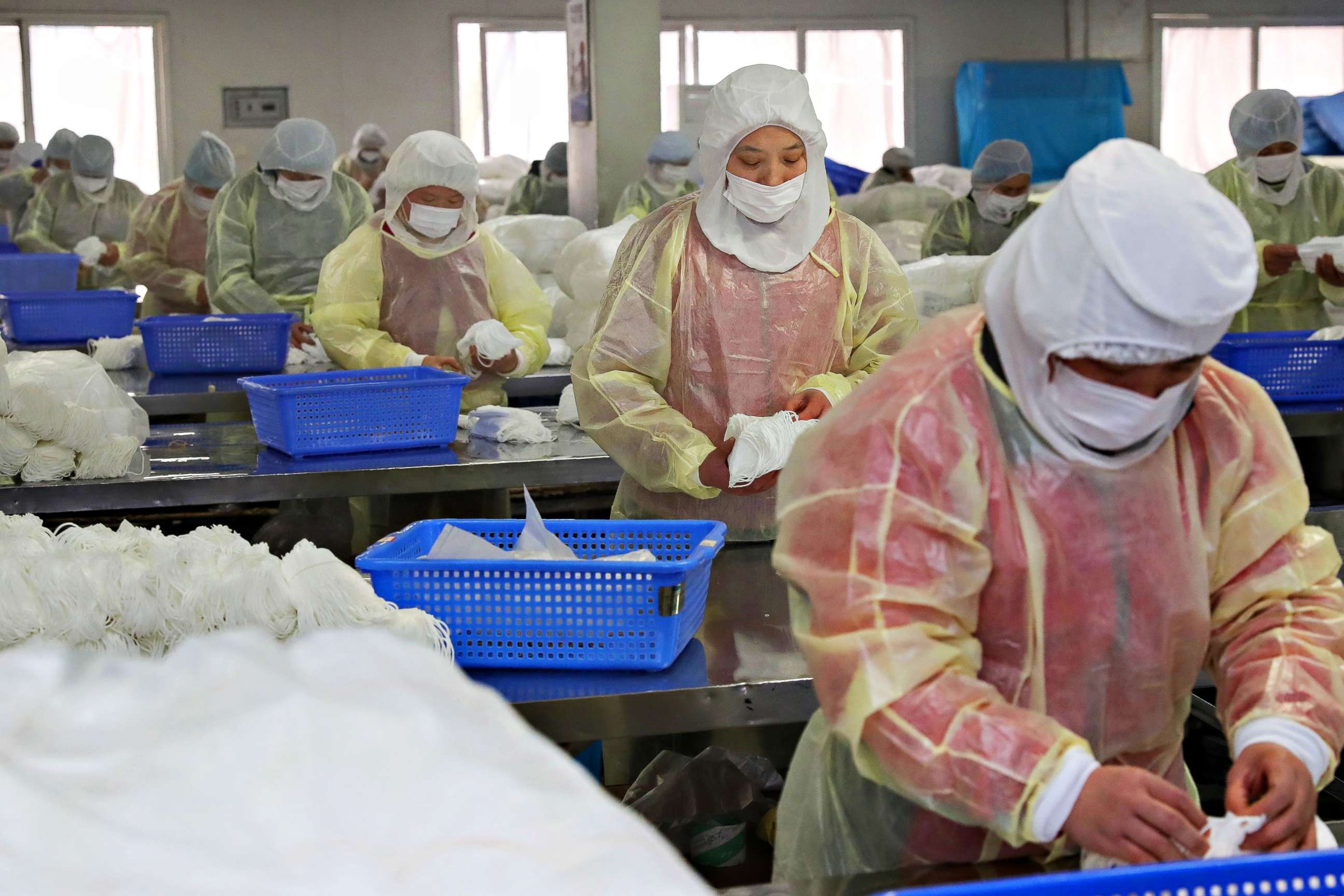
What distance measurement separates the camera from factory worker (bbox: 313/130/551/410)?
3695mm

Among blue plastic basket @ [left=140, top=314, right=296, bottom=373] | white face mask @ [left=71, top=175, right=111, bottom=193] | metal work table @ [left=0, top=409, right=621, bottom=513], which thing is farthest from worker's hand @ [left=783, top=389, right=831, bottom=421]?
white face mask @ [left=71, top=175, right=111, bottom=193]

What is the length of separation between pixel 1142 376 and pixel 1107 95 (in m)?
10.3

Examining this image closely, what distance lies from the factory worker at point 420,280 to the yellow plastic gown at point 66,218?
4.40 m

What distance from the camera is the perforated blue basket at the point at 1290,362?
3.68 meters

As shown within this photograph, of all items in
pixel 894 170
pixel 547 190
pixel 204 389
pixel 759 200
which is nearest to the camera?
pixel 759 200

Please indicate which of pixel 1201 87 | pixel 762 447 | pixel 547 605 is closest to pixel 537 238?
pixel 762 447

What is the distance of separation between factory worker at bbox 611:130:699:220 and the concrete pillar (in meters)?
0.09

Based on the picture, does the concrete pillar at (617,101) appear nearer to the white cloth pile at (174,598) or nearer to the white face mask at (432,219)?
the white face mask at (432,219)

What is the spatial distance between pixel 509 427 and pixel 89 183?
5361 millimetres

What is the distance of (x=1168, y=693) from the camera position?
4.07 feet

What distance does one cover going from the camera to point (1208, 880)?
3.00ft

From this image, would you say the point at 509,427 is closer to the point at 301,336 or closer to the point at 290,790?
the point at 301,336

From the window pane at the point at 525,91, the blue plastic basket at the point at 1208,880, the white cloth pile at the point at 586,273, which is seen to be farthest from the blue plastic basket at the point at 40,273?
the blue plastic basket at the point at 1208,880

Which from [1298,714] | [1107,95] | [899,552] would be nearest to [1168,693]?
[1298,714]
